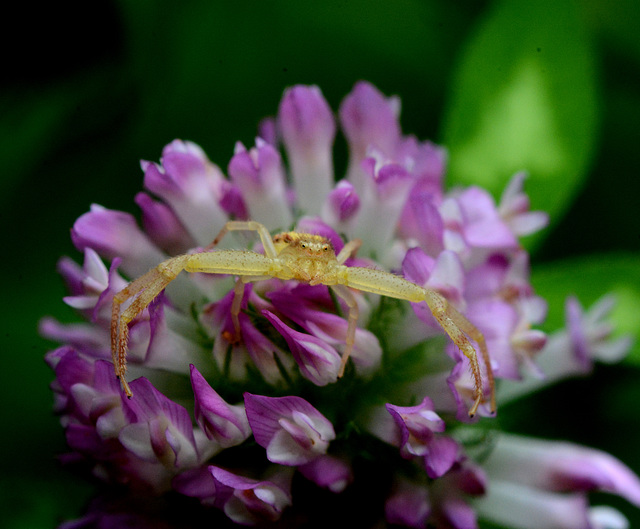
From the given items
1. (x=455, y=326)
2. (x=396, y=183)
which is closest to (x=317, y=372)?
(x=455, y=326)

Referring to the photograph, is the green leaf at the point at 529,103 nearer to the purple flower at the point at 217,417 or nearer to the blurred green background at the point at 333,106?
the blurred green background at the point at 333,106

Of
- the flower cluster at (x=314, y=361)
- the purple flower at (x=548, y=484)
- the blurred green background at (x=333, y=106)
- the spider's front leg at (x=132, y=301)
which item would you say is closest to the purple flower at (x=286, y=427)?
the flower cluster at (x=314, y=361)

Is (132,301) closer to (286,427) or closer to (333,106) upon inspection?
(286,427)

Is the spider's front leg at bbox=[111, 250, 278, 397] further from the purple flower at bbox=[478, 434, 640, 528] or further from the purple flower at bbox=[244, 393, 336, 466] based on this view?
the purple flower at bbox=[478, 434, 640, 528]

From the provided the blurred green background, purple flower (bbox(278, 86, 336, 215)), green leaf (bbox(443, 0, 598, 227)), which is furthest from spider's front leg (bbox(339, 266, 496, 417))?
green leaf (bbox(443, 0, 598, 227))

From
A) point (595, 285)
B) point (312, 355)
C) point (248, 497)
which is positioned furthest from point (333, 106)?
→ point (248, 497)
